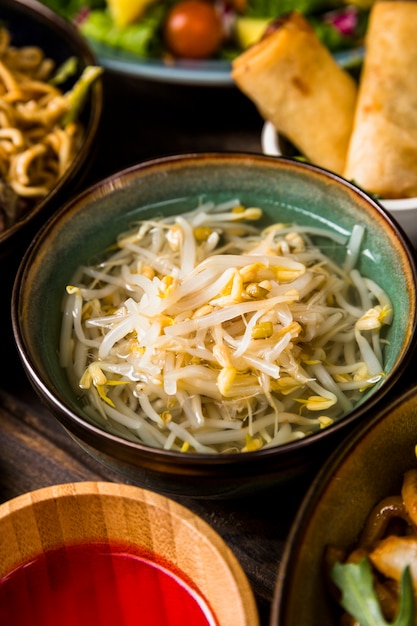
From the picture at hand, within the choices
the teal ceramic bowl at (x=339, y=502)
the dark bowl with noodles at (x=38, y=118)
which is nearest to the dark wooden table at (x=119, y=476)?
the dark bowl with noodles at (x=38, y=118)

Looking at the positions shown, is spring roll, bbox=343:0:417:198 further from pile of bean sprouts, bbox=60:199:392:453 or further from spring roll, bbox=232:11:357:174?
pile of bean sprouts, bbox=60:199:392:453

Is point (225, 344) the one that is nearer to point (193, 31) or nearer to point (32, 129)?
point (32, 129)

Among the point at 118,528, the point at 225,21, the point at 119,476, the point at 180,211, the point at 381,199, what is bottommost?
the point at 119,476

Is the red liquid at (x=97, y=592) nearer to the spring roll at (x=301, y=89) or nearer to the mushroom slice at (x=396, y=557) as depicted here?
the mushroom slice at (x=396, y=557)

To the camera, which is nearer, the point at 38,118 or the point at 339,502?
the point at 339,502

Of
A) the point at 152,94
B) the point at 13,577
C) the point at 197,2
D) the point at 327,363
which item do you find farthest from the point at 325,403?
the point at 197,2

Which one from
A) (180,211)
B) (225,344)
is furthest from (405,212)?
(225,344)
